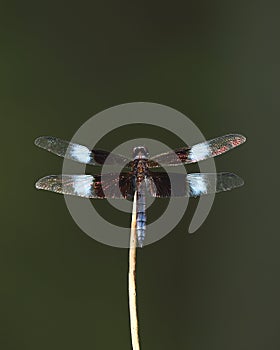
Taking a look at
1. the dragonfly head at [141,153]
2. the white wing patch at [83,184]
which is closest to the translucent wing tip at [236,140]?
the dragonfly head at [141,153]

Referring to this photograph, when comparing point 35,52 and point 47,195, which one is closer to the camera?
point 47,195

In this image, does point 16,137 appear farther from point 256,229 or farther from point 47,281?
point 256,229

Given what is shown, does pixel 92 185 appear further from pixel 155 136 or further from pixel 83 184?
pixel 155 136

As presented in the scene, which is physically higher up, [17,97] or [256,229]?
[17,97]

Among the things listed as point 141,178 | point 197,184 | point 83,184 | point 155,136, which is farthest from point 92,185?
point 155,136

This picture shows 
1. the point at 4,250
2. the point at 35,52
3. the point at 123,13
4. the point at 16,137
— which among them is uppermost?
the point at 123,13

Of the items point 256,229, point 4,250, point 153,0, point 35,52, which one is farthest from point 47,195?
point 153,0
